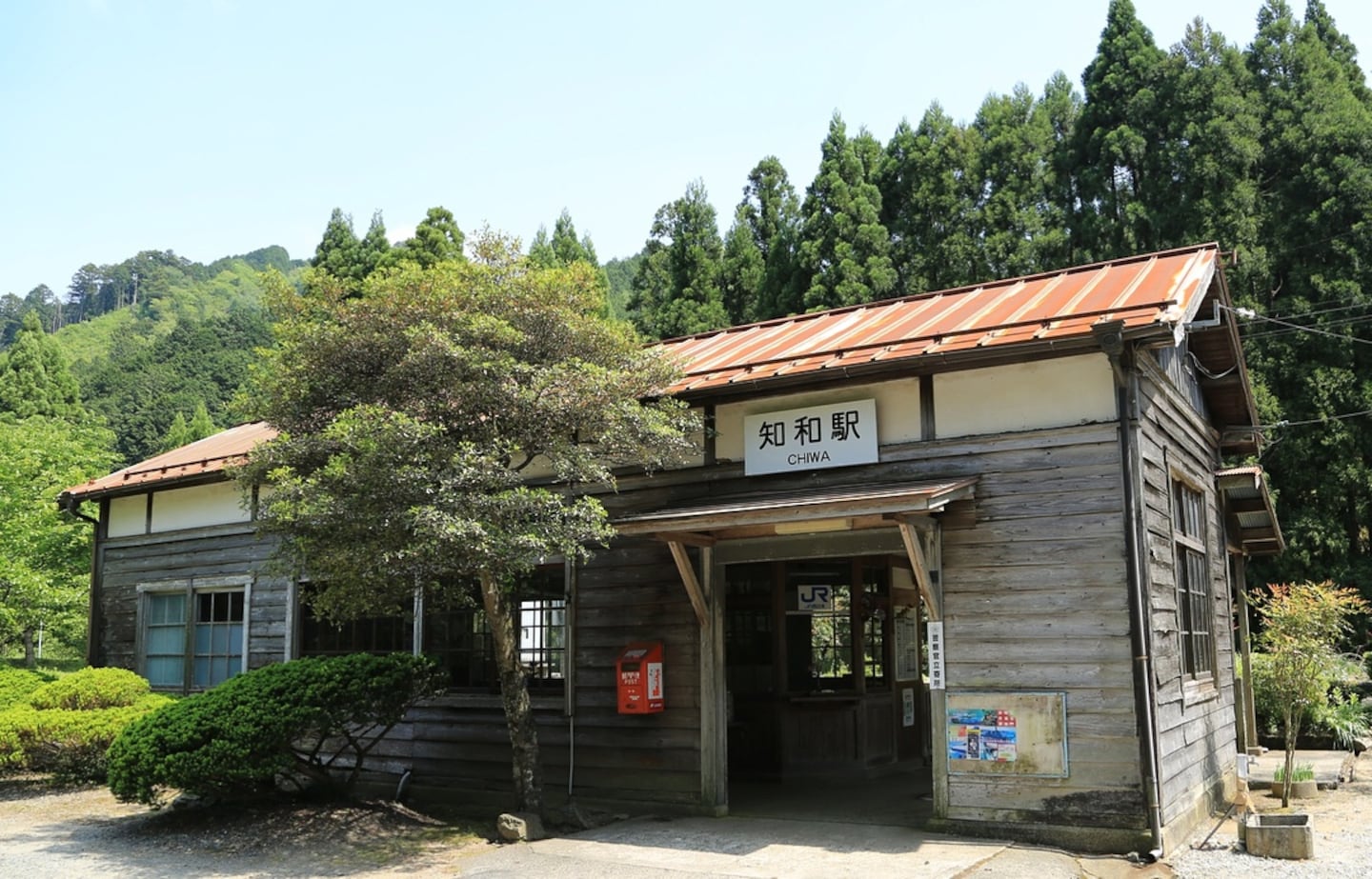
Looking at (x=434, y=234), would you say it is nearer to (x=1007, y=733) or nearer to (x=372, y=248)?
(x=372, y=248)

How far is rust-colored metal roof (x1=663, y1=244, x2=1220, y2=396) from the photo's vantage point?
7.97m

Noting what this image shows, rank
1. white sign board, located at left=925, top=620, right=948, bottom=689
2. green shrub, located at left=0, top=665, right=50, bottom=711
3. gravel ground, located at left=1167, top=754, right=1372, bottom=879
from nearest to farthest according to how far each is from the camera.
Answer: gravel ground, located at left=1167, top=754, right=1372, bottom=879 → white sign board, located at left=925, top=620, right=948, bottom=689 → green shrub, located at left=0, top=665, right=50, bottom=711

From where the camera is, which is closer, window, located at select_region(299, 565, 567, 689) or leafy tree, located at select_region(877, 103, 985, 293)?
window, located at select_region(299, 565, 567, 689)

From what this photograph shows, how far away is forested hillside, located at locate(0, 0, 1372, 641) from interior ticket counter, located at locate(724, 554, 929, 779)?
6.93 metres

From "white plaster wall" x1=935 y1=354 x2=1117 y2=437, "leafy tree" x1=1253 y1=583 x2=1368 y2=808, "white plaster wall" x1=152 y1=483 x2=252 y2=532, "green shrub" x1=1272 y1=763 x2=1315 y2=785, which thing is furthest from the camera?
"white plaster wall" x1=152 y1=483 x2=252 y2=532

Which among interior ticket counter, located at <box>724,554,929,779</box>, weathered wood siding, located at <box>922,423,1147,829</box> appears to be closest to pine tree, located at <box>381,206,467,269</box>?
interior ticket counter, located at <box>724,554,929,779</box>

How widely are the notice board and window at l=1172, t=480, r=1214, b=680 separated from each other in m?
1.86

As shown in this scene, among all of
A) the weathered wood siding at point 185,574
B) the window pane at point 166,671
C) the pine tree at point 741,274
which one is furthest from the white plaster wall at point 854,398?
the pine tree at point 741,274

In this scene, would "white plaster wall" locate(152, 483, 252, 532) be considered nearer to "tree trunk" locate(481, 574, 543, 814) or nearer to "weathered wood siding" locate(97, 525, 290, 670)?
"weathered wood siding" locate(97, 525, 290, 670)

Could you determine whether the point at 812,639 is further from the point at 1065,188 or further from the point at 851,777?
the point at 1065,188

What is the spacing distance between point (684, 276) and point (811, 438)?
64.6 ft

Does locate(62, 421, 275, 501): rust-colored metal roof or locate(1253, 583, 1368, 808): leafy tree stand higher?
locate(62, 421, 275, 501): rust-colored metal roof

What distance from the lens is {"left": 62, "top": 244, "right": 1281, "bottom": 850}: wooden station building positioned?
25.2 feet

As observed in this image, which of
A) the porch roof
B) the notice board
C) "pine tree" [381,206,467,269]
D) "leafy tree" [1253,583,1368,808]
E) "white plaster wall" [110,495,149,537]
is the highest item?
"pine tree" [381,206,467,269]
